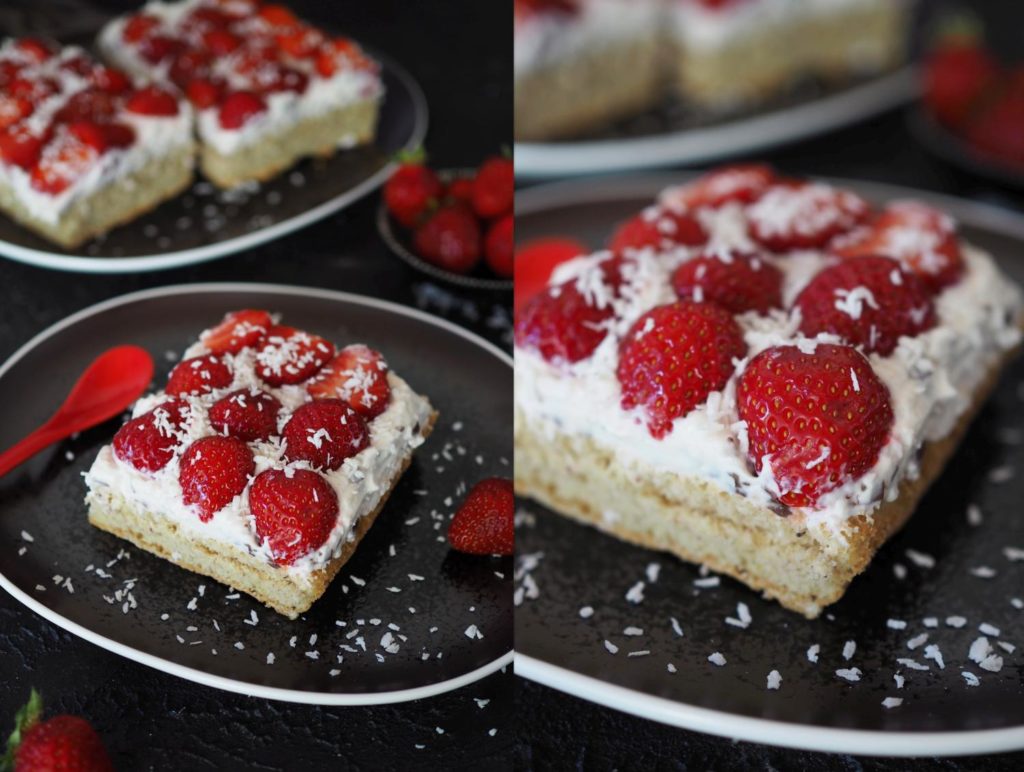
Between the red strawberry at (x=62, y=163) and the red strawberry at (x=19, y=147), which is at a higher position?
the red strawberry at (x=19, y=147)

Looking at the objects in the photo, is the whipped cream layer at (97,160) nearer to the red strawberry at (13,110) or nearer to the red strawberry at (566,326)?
the red strawberry at (13,110)

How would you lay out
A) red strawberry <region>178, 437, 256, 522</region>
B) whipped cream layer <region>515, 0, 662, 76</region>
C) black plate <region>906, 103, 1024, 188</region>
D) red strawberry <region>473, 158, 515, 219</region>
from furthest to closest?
whipped cream layer <region>515, 0, 662, 76</region>
black plate <region>906, 103, 1024, 188</region>
red strawberry <region>473, 158, 515, 219</region>
red strawberry <region>178, 437, 256, 522</region>

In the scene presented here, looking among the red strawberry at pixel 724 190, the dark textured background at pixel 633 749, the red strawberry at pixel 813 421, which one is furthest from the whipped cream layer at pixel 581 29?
the dark textured background at pixel 633 749

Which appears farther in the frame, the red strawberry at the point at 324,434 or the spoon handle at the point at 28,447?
the red strawberry at the point at 324,434

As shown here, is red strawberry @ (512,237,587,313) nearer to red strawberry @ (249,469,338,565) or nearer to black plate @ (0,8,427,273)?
black plate @ (0,8,427,273)

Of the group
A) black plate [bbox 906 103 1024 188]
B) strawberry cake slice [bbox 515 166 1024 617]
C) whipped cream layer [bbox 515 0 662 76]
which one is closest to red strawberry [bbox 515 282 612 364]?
strawberry cake slice [bbox 515 166 1024 617]

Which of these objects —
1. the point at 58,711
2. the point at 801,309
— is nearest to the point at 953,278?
the point at 801,309

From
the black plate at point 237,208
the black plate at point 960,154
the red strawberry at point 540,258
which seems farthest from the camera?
the black plate at point 960,154

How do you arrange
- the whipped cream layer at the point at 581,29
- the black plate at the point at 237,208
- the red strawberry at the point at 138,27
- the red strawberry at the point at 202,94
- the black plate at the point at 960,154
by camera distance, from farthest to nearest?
the whipped cream layer at the point at 581,29 → the black plate at the point at 960,154 → the red strawberry at the point at 202,94 → the red strawberry at the point at 138,27 → the black plate at the point at 237,208

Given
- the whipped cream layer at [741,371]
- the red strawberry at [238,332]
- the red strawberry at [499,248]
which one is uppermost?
the red strawberry at [238,332]
